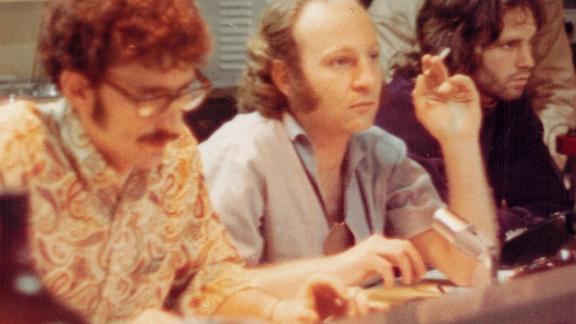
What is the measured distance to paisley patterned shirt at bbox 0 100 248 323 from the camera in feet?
2.76

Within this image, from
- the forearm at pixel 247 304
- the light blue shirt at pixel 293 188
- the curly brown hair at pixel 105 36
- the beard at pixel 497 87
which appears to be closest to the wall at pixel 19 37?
the curly brown hair at pixel 105 36

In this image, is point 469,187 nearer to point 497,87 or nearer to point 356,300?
point 497,87

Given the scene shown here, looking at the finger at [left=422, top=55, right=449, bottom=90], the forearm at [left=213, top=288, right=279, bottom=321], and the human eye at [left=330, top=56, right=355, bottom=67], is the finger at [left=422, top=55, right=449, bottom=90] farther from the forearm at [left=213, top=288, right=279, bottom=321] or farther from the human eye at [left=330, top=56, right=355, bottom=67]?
the forearm at [left=213, top=288, right=279, bottom=321]

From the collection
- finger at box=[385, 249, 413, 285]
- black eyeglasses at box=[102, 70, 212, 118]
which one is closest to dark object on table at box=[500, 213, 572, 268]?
finger at box=[385, 249, 413, 285]

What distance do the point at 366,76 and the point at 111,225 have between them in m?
0.43

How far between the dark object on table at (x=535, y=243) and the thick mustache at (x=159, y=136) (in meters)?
0.49

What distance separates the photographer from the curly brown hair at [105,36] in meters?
0.83

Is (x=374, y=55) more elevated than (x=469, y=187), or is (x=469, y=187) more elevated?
(x=374, y=55)

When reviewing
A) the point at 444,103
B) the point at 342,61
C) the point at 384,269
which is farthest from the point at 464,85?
the point at 384,269

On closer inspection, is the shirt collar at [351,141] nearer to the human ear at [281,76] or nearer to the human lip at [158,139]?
the human ear at [281,76]

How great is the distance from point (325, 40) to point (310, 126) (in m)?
0.11

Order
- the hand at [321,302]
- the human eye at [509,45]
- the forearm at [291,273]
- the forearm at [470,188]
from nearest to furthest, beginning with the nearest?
the hand at [321,302] < the forearm at [291,273] < the forearm at [470,188] < the human eye at [509,45]

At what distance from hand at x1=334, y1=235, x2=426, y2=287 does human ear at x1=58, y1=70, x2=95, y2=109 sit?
0.40 meters

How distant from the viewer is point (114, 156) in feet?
2.97
